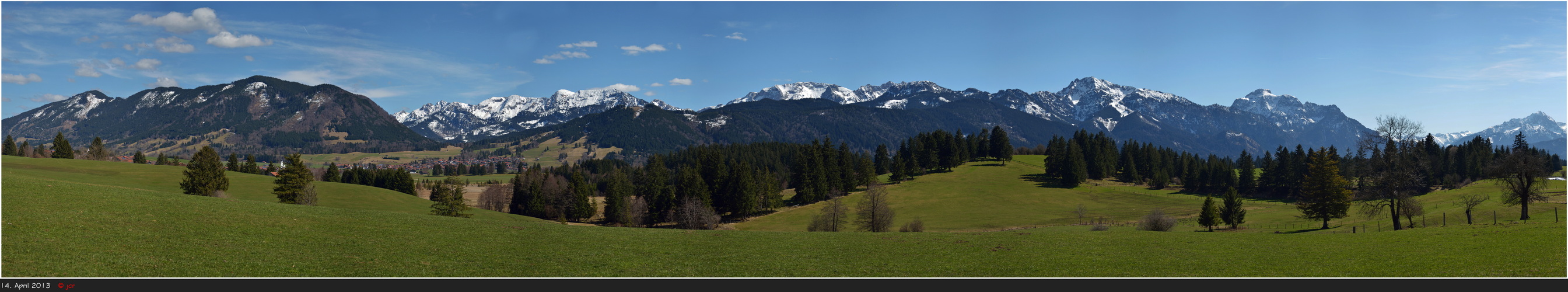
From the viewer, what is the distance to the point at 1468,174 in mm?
118875

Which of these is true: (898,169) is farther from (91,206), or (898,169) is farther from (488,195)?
(91,206)

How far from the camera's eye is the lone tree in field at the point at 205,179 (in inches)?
2457

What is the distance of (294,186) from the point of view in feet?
238

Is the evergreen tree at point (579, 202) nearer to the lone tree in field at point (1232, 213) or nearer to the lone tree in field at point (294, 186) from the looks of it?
the lone tree in field at point (294, 186)

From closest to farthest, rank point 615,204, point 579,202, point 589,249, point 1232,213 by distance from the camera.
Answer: point 589,249
point 1232,213
point 615,204
point 579,202

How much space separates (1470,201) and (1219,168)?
71333 millimetres

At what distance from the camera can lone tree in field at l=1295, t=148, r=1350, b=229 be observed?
5884 cm

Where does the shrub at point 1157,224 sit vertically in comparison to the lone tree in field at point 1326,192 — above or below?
below

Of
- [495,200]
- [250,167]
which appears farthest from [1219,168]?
[250,167]

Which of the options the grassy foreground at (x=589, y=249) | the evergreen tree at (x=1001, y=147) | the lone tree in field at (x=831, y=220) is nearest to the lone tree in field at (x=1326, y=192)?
the grassy foreground at (x=589, y=249)

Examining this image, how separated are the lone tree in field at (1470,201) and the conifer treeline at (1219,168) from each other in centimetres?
1795

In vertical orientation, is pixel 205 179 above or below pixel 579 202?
above

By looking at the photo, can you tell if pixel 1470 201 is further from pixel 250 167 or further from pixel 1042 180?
pixel 250 167

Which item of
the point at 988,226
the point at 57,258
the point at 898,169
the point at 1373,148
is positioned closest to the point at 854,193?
the point at 898,169
